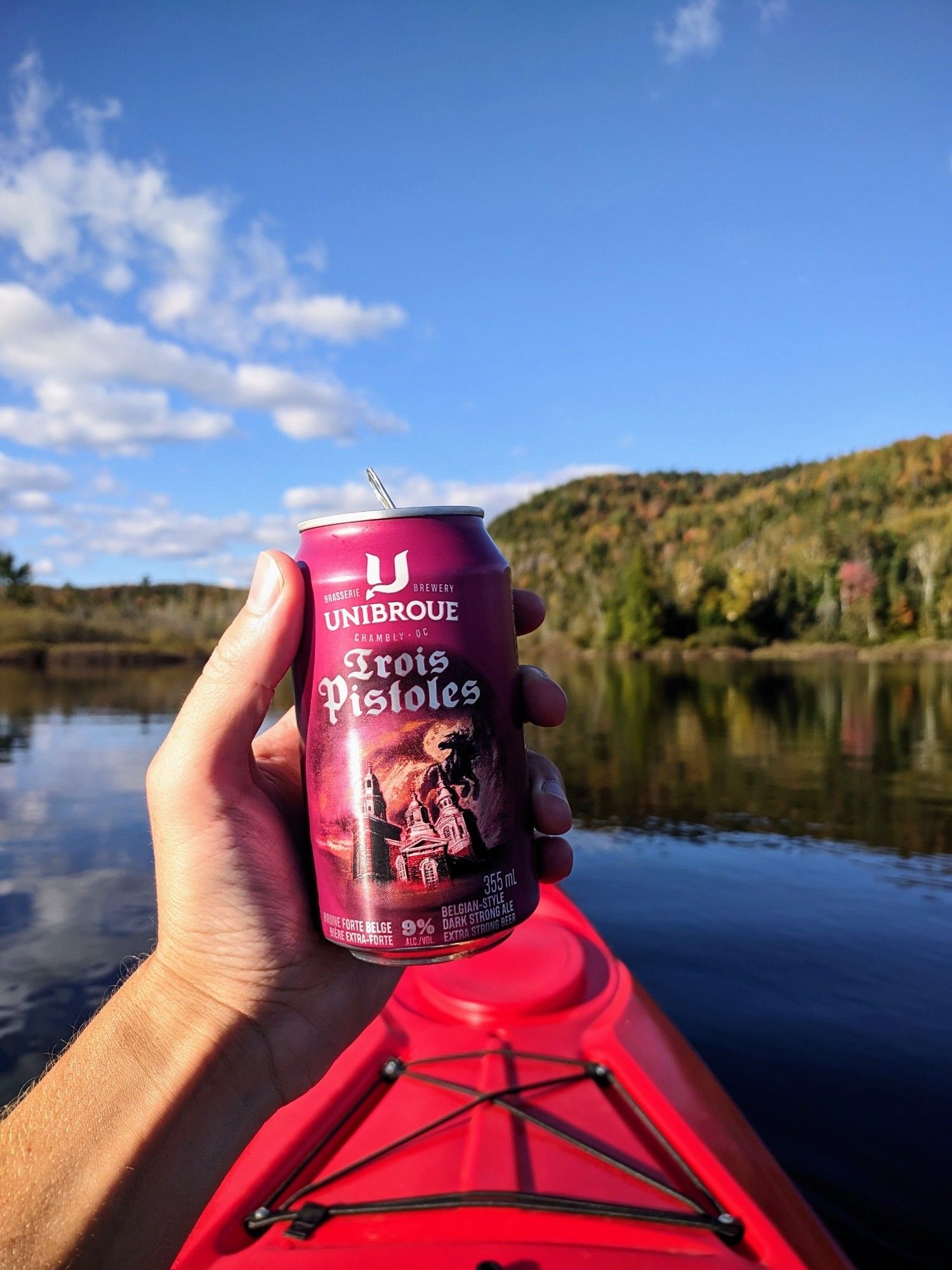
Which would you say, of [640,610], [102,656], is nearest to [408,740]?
[102,656]

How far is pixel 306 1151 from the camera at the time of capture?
3291 mm

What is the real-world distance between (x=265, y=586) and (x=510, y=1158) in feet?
7.92

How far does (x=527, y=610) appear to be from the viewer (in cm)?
252

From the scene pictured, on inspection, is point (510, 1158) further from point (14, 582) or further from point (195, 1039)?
point (14, 582)

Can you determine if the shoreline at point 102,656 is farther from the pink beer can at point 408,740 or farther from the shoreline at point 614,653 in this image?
the pink beer can at point 408,740

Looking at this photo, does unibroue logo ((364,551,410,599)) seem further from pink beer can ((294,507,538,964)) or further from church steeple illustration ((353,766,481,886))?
church steeple illustration ((353,766,481,886))

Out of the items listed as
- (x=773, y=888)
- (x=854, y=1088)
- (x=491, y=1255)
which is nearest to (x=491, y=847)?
(x=491, y=1255)

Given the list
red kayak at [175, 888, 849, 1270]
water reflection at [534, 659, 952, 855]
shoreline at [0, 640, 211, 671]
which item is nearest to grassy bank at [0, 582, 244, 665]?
shoreline at [0, 640, 211, 671]

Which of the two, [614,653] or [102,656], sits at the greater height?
[102,656]

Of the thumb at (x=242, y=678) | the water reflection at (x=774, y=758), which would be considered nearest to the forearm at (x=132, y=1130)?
the thumb at (x=242, y=678)

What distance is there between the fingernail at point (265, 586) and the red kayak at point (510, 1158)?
209 centimetres

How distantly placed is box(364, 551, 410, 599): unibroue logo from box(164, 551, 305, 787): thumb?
214mm

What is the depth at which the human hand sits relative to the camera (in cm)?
197

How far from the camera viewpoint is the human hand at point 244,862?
197 cm
